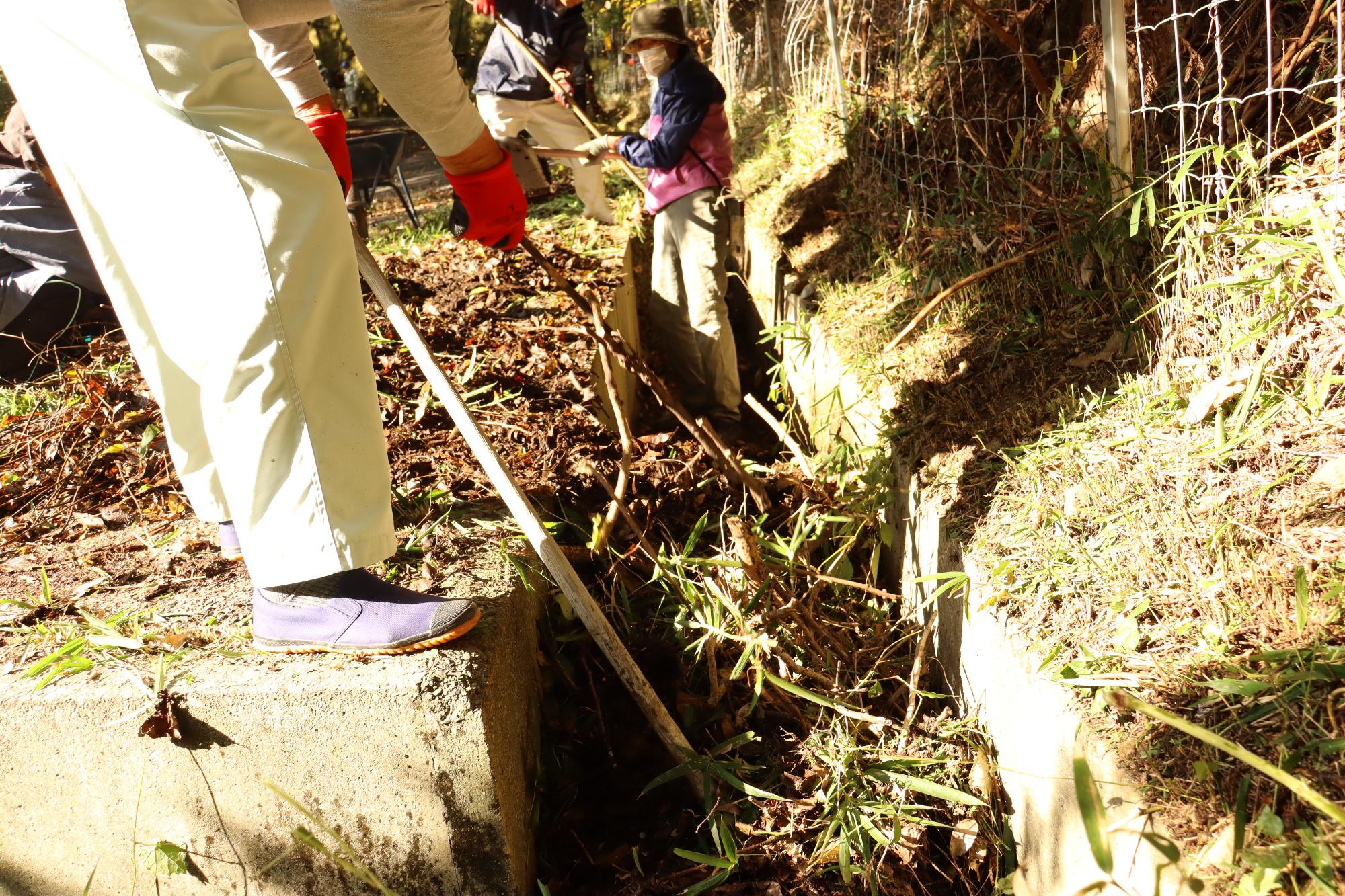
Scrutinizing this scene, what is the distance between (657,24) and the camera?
3.94 m

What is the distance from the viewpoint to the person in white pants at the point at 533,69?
5.11 m

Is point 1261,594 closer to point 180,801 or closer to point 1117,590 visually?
point 1117,590

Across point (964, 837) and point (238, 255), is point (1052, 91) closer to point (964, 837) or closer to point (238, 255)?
point (964, 837)

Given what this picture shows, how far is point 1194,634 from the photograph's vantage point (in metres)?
1.64

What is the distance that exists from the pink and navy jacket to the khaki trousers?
0.24 ft

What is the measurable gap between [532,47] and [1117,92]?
3.57 metres

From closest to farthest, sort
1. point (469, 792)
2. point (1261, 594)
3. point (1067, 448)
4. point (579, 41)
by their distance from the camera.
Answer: point (1261, 594) < point (469, 792) < point (1067, 448) < point (579, 41)

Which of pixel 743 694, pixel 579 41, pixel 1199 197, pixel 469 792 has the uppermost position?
pixel 579 41

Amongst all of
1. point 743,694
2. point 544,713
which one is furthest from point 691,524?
point 544,713

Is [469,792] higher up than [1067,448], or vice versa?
[1067,448]

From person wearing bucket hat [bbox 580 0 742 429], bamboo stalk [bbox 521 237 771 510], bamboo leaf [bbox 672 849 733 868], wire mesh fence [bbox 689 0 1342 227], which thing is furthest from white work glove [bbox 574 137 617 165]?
bamboo leaf [bbox 672 849 733 868]

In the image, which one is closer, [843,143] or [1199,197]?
[1199,197]

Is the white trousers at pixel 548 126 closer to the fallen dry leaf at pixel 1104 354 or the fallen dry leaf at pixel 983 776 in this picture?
the fallen dry leaf at pixel 1104 354

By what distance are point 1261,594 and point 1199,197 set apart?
47.0 inches
